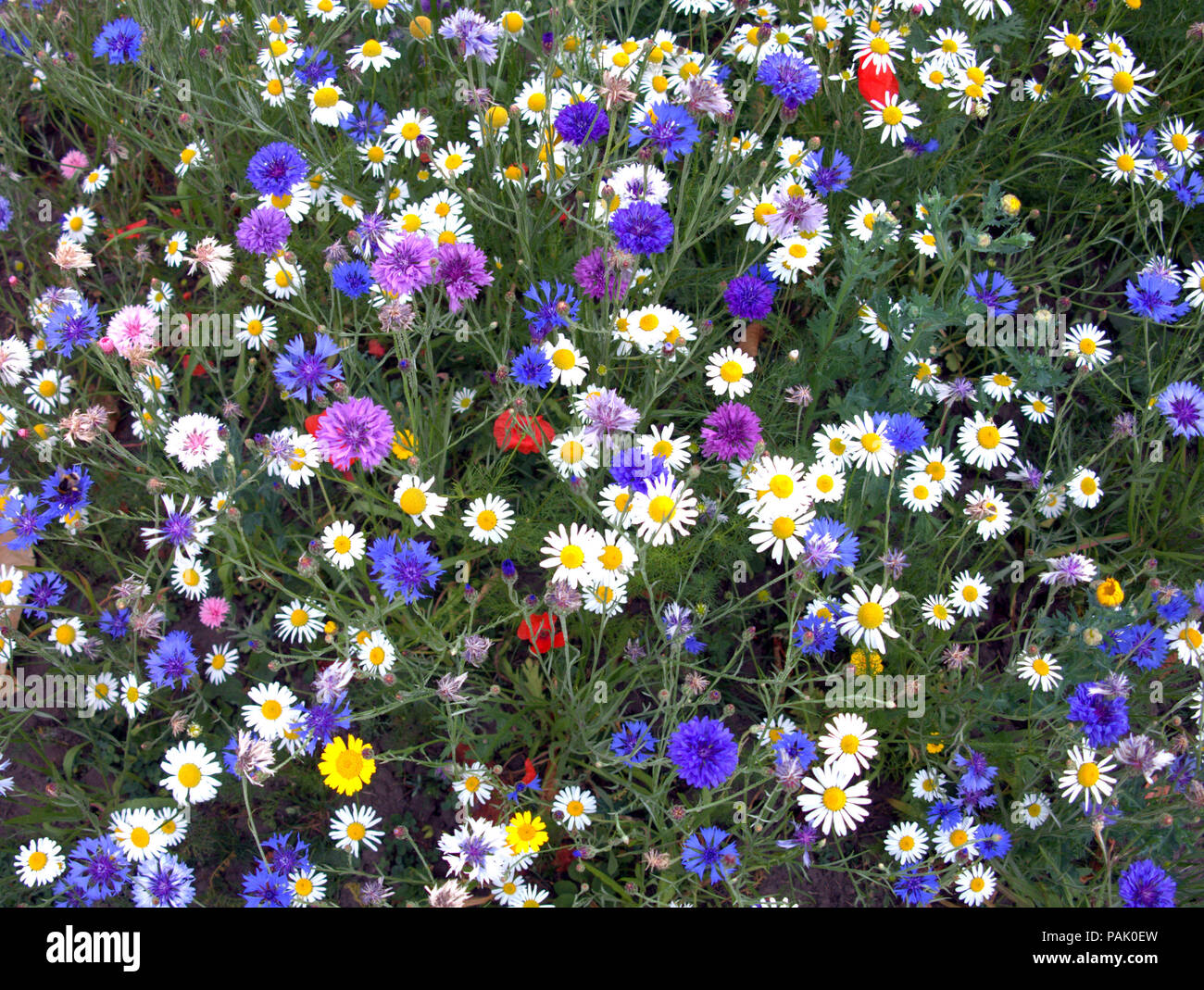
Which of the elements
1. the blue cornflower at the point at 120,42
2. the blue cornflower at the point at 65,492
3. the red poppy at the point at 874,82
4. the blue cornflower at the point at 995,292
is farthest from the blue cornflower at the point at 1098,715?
the blue cornflower at the point at 120,42

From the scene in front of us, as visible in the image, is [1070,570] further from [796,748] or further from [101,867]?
[101,867]

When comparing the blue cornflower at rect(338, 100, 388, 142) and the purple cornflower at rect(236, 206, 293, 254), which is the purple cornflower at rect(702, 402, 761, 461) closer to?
the purple cornflower at rect(236, 206, 293, 254)

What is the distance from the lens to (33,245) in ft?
11.4

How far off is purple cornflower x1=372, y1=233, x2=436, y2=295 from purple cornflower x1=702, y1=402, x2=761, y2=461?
0.92 meters

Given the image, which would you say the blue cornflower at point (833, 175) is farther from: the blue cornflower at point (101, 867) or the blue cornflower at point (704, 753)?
the blue cornflower at point (101, 867)

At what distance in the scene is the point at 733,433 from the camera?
2402 millimetres

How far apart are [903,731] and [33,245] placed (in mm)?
3967

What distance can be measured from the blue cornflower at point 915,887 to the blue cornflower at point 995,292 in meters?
1.87

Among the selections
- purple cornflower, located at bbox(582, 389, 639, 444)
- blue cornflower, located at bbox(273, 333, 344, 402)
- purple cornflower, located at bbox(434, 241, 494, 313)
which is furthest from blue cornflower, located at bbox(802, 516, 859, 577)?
blue cornflower, located at bbox(273, 333, 344, 402)

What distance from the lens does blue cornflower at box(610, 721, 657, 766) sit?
2.27 metres

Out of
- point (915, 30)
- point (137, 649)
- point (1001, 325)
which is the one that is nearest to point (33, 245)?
point (137, 649)

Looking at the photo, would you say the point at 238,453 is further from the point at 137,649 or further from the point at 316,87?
the point at 316,87

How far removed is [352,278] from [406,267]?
1.93 feet

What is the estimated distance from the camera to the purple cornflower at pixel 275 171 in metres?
2.76
